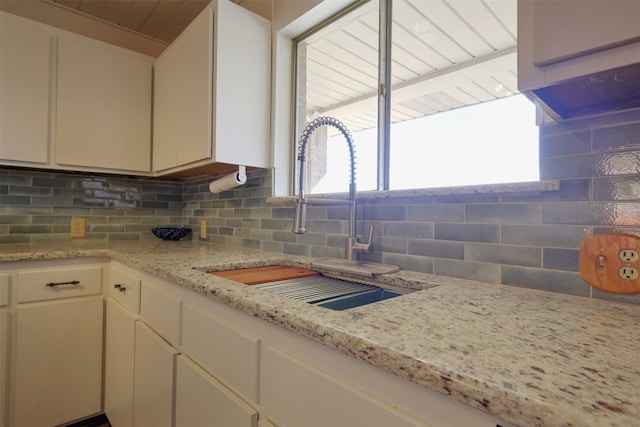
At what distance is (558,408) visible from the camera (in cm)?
35

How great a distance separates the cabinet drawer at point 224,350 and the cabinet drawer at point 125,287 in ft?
1.63

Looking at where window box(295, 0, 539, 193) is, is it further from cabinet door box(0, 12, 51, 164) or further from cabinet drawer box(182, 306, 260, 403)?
cabinet door box(0, 12, 51, 164)

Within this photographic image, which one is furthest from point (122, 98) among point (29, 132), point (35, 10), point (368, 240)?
point (368, 240)

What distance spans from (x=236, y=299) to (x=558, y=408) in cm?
66

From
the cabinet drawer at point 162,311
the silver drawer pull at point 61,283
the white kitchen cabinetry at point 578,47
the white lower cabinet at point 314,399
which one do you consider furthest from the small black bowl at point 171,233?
the white kitchen cabinetry at point 578,47

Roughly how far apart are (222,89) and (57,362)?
5.26 feet

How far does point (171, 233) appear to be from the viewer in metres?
2.33

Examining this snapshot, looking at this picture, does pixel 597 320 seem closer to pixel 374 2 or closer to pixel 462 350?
pixel 462 350

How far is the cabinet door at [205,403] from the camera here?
810 mm

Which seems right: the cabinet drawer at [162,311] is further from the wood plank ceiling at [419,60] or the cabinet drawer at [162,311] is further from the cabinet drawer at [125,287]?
the wood plank ceiling at [419,60]

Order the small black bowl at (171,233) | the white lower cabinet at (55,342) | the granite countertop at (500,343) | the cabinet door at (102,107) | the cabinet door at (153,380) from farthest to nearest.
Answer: the small black bowl at (171,233) < the cabinet door at (102,107) < the white lower cabinet at (55,342) < the cabinet door at (153,380) < the granite countertop at (500,343)

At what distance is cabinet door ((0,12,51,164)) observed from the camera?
5.77 feet

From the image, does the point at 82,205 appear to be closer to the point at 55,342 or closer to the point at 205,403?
the point at 55,342

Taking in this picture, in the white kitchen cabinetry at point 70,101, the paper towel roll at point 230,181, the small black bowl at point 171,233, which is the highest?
the white kitchen cabinetry at point 70,101
